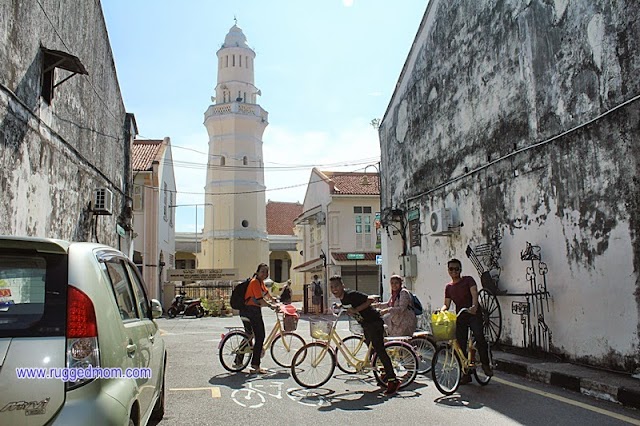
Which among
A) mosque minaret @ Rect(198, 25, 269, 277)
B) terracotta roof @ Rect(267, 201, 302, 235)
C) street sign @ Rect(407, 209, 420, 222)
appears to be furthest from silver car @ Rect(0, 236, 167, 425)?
terracotta roof @ Rect(267, 201, 302, 235)

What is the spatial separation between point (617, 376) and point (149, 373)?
6139mm

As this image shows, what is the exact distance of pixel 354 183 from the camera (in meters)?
33.3

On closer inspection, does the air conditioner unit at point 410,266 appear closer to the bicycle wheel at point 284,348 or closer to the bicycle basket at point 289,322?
the bicycle wheel at point 284,348

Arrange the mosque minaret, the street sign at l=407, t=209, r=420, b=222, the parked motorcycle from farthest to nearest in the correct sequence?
the mosque minaret < the parked motorcycle < the street sign at l=407, t=209, r=420, b=222

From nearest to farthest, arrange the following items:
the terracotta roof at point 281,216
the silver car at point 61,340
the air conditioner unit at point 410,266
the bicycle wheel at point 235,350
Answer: the silver car at point 61,340 → the bicycle wheel at point 235,350 → the air conditioner unit at point 410,266 → the terracotta roof at point 281,216

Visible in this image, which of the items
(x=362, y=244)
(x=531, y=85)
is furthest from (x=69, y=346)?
(x=362, y=244)

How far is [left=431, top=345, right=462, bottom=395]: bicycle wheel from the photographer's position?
726 centimetres

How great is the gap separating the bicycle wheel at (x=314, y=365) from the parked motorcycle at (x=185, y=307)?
17.8 metres

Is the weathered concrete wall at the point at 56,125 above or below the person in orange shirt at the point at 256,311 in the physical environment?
above

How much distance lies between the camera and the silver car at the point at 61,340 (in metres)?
2.80

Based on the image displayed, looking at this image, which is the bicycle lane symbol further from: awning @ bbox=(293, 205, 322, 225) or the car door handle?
awning @ bbox=(293, 205, 322, 225)

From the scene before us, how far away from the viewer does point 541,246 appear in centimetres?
956

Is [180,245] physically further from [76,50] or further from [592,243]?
[592,243]

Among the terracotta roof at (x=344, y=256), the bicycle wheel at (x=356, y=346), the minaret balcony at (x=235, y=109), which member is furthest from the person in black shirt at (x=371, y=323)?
the minaret balcony at (x=235, y=109)
